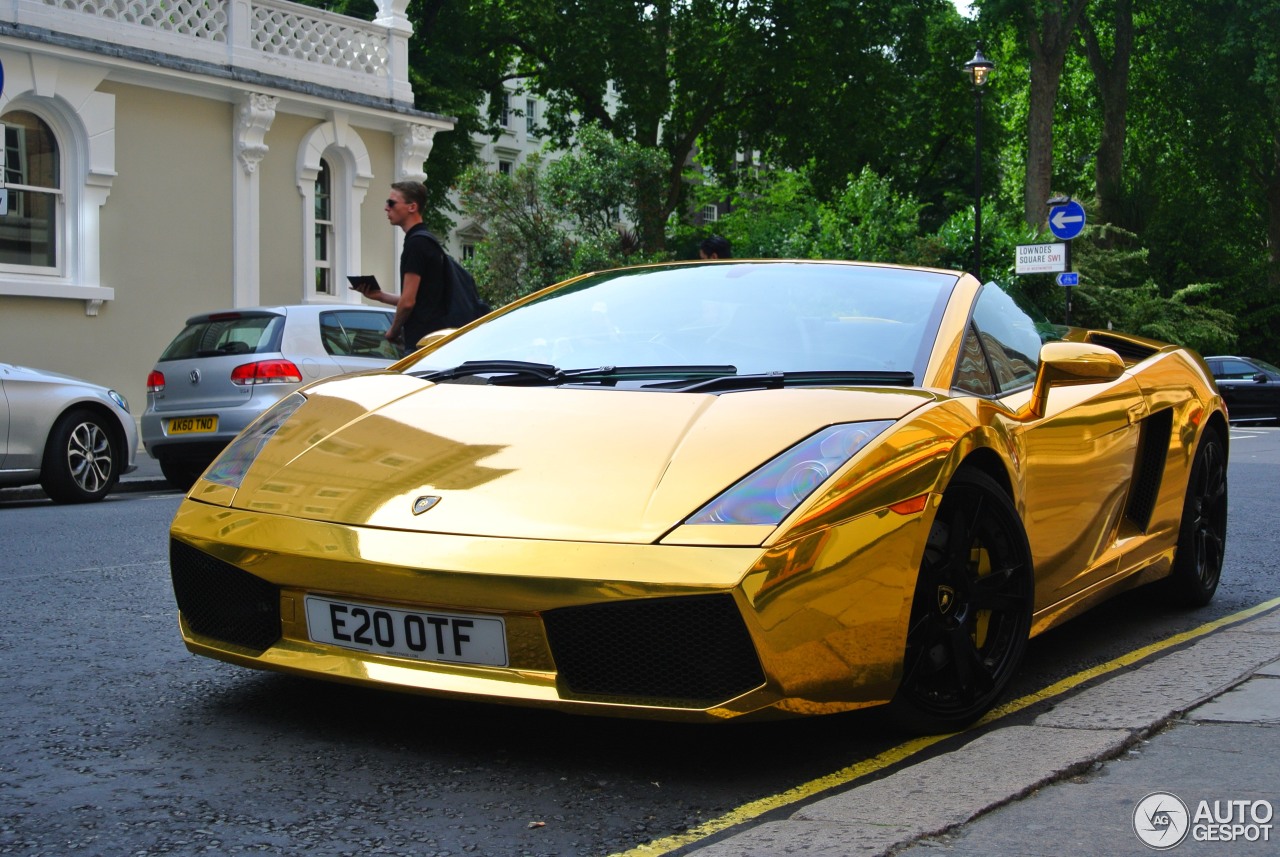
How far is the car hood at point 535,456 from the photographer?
3447mm

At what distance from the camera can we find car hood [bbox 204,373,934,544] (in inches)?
136

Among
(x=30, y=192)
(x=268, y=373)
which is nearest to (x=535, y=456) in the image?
(x=268, y=373)

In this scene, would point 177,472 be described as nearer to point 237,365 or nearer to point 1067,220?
point 237,365

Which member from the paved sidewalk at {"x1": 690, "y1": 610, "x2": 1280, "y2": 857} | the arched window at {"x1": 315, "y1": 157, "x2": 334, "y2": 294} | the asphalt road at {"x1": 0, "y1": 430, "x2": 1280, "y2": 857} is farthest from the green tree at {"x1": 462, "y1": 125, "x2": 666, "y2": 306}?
the paved sidewalk at {"x1": 690, "y1": 610, "x2": 1280, "y2": 857}

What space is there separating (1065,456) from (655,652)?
1844 millimetres

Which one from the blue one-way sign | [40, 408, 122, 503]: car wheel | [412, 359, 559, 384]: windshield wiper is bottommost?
[40, 408, 122, 503]: car wheel

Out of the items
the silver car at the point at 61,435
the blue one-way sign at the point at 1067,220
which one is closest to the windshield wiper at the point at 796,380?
the silver car at the point at 61,435

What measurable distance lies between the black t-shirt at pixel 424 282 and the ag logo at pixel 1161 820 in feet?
20.4

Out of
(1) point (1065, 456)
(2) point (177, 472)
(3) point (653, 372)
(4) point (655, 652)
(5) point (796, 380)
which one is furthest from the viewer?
(2) point (177, 472)

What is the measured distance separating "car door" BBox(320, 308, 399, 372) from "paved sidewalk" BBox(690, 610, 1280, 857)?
9593mm

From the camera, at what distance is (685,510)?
3389mm

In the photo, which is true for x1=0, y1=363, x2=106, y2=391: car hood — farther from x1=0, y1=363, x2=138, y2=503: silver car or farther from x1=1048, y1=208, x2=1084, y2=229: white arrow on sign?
x1=1048, y1=208, x2=1084, y2=229: white arrow on sign

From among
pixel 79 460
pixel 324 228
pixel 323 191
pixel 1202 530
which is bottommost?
pixel 79 460

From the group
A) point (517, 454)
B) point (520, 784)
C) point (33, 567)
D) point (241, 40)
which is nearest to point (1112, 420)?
point (517, 454)
